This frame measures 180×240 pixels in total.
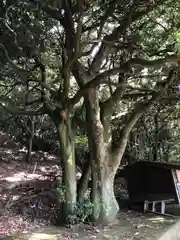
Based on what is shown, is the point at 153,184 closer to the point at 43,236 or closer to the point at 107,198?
the point at 107,198

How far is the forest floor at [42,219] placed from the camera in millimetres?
7301

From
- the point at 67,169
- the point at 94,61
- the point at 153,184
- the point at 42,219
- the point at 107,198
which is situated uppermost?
the point at 94,61

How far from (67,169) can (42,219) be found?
1339 mm

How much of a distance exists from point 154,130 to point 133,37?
18.7 ft

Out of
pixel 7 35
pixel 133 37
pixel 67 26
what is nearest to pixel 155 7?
pixel 133 37

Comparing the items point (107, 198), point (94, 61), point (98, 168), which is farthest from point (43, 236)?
point (94, 61)

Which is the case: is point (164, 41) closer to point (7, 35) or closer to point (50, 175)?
point (7, 35)

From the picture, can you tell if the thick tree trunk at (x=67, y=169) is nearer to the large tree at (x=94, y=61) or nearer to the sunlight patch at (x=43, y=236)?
the large tree at (x=94, y=61)

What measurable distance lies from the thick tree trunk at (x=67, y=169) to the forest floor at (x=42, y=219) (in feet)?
1.51

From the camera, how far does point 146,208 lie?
9.52 metres

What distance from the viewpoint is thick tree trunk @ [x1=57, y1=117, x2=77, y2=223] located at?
7863 millimetres

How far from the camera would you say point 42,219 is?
8.22 metres

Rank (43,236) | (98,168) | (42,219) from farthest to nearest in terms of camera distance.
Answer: (42,219) < (98,168) < (43,236)

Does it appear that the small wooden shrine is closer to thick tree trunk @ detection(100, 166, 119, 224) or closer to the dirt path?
the dirt path
